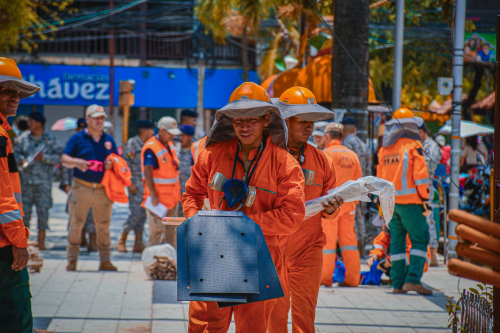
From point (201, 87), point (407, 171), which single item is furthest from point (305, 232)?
point (201, 87)

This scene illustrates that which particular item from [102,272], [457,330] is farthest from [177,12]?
[457,330]

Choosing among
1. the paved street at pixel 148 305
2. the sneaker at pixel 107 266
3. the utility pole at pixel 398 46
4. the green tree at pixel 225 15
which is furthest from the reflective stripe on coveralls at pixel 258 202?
the green tree at pixel 225 15

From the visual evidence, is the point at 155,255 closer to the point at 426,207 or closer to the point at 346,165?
the point at 346,165

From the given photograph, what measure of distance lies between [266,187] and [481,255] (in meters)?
1.49

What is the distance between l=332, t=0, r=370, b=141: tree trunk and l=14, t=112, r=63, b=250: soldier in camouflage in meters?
4.82

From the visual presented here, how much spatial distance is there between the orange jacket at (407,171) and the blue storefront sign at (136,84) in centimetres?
2124

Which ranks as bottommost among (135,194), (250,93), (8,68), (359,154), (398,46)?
(135,194)

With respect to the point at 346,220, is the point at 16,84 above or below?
above

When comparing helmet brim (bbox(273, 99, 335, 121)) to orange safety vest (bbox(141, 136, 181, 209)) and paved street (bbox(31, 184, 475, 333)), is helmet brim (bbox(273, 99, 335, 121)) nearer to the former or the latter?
paved street (bbox(31, 184, 475, 333))

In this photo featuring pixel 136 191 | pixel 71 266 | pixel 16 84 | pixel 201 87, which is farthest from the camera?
pixel 201 87

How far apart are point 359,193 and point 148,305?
3396 mm

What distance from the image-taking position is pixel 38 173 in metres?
11.3

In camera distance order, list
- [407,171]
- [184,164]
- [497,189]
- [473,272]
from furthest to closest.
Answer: [184,164]
[407,171]
[497,189]
[473,272]

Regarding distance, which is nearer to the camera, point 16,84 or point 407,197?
point 16,84
